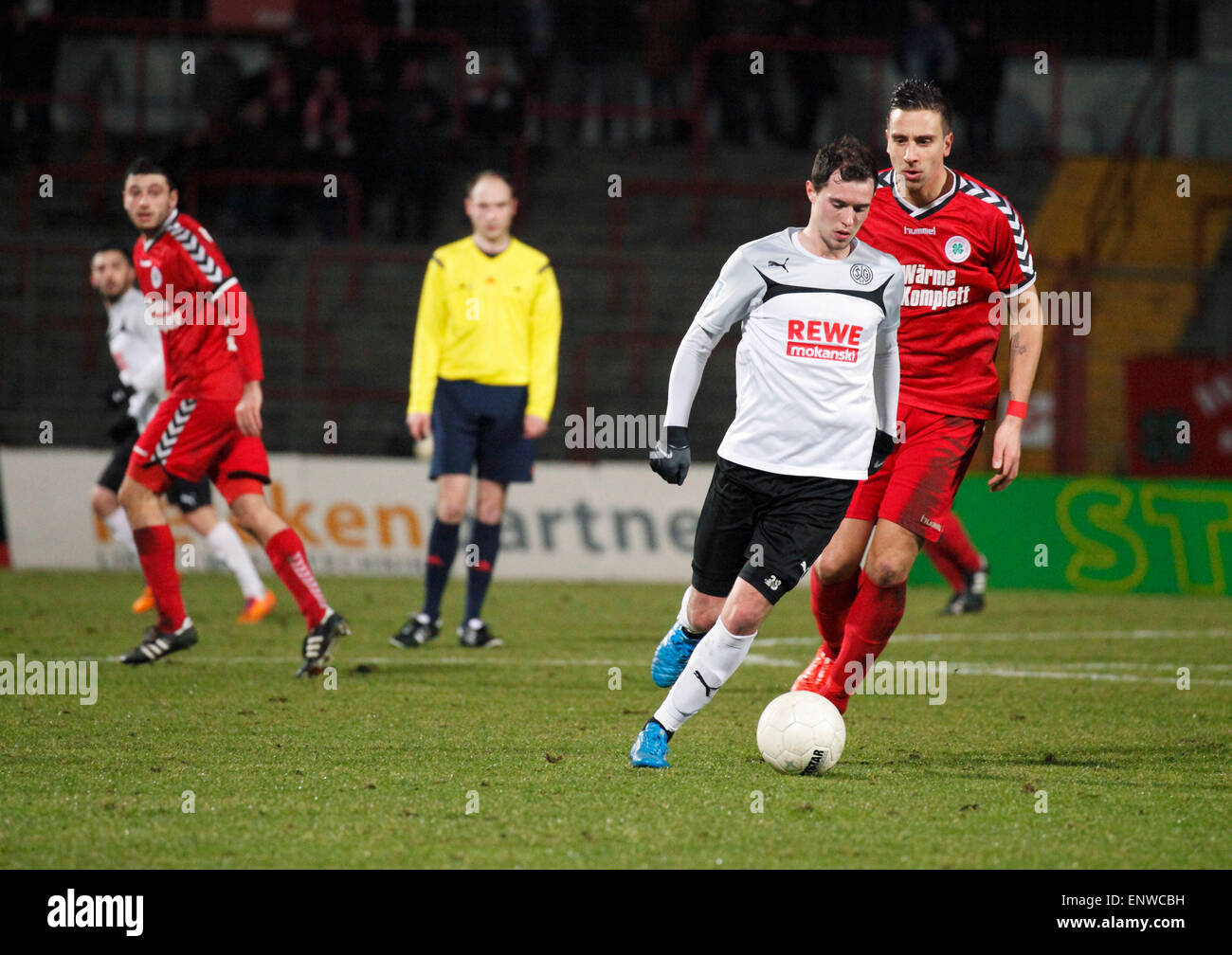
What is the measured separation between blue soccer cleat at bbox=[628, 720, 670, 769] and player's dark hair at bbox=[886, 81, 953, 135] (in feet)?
7.41

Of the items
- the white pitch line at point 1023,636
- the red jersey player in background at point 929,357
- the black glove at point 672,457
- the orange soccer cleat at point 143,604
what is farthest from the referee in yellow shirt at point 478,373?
the black glove at point 672,457

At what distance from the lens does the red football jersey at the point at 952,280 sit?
6.26m

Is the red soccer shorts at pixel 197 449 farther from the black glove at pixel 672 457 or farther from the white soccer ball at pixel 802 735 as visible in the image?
the white soccer ball at pixel 802 735

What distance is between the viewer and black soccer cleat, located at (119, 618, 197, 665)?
8.36 metres

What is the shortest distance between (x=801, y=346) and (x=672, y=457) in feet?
1.89

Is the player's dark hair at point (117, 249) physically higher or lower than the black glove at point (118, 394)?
higher

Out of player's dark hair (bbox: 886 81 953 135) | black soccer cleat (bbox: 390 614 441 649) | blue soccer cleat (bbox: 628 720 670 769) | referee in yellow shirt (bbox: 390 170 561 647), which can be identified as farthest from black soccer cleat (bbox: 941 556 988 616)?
blue soccer cleat (bbox: 628 720 670 769)

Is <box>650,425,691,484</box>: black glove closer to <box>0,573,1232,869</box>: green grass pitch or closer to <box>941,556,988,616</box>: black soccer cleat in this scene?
<box>0,573,1232,869</box>: green grass pitch

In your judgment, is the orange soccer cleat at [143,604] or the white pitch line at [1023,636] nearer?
the white pitch line at [1023,636]

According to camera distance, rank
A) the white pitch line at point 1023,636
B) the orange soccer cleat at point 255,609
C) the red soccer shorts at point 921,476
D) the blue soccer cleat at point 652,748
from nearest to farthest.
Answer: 1. the blue soccer cleat at point 652,748
2. the red soccer shorts at point 921,476
3. the white pitch line at point 1023,636
4. the orange soccer cleat at point 255,609

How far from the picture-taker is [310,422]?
15930 millimetres

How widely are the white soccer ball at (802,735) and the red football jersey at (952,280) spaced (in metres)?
1.29

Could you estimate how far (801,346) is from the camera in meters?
5.61

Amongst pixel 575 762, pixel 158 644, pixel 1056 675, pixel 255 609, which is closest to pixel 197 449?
pixel 158 644
